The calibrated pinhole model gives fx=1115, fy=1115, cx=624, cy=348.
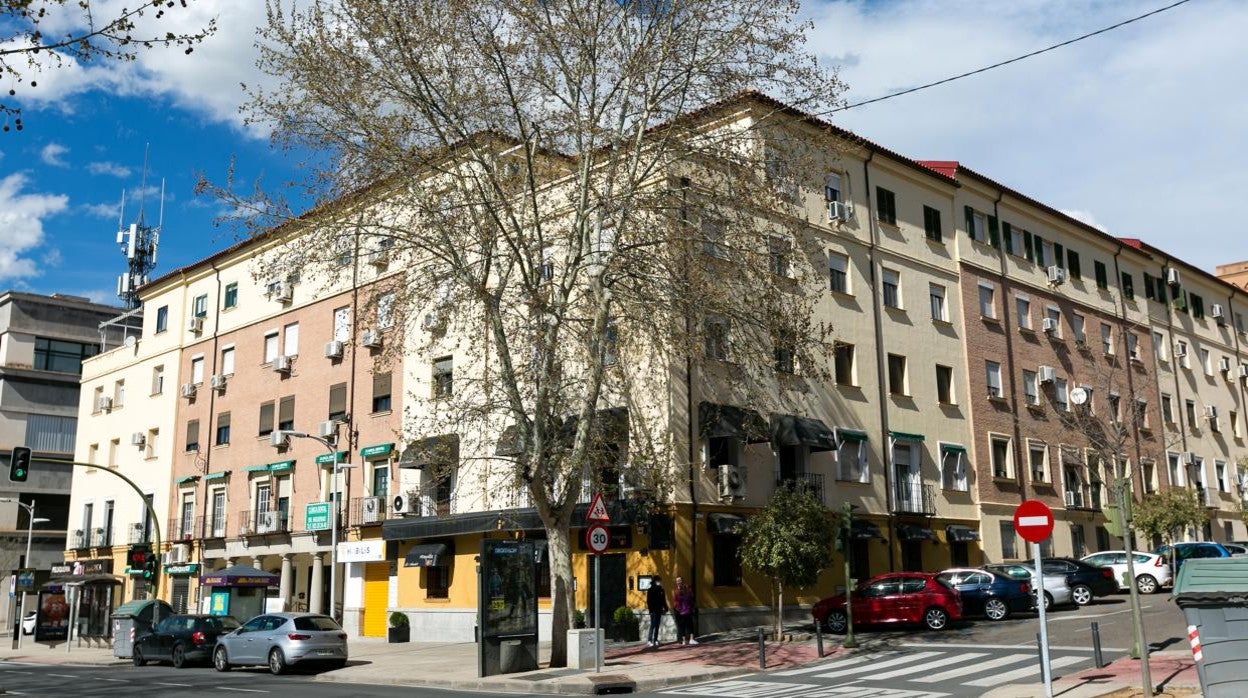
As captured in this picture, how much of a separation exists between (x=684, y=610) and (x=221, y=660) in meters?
11.5

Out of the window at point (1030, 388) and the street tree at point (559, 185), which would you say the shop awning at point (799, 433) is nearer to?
the street tree at point (559, 185)

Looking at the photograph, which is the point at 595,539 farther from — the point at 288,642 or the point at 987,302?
the point at 987,302

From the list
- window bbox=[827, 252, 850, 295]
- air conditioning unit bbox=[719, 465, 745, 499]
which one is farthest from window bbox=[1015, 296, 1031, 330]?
air conditioning unit bbox=[719, 465, 745, 499]

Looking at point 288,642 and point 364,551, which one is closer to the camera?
point 288,642

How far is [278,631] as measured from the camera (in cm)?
2564

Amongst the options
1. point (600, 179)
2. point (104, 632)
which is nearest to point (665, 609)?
point (600, 179)

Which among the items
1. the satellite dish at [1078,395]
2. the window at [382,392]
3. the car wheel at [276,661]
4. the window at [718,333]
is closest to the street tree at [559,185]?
the window at [718,333]

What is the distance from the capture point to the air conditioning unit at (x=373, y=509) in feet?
115

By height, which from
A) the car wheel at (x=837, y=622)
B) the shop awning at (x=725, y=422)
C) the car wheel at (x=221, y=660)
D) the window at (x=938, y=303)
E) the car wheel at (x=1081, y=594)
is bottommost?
the car wheel at (x=221, y=660)

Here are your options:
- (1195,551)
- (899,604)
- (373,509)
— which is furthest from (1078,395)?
(373,509)

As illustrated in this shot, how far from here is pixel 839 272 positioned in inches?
1325

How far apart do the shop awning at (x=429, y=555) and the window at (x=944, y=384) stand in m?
16.5

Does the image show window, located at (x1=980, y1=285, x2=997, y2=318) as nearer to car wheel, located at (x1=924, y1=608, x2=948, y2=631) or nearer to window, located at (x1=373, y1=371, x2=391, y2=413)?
car wheel, located at (x1=924, y1=608, x2=948, y2=631)

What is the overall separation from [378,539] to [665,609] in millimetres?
12430
